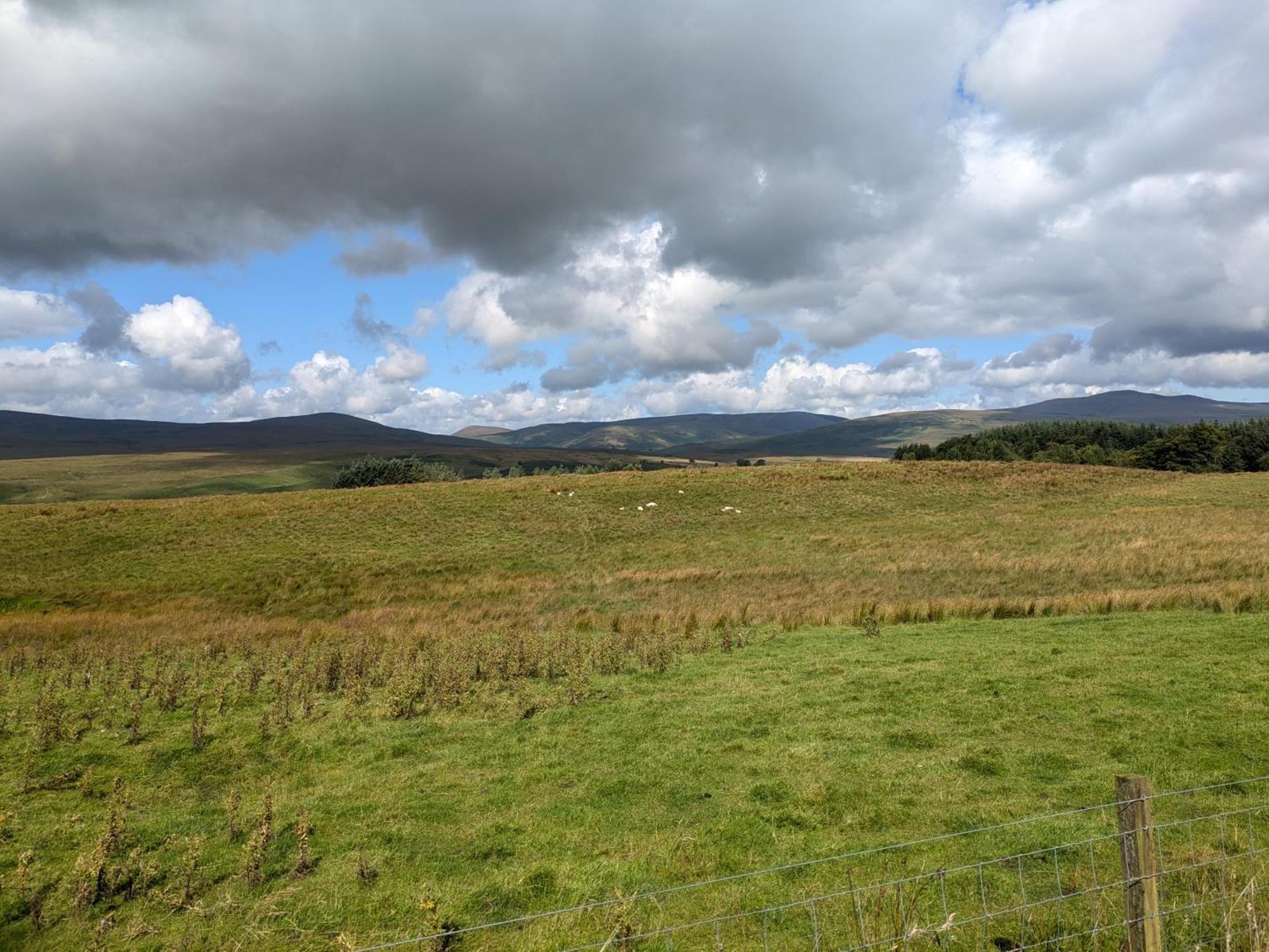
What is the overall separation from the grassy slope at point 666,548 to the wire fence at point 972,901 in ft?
39.8

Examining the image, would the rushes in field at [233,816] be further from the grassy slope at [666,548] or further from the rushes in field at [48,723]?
the grassy slope at [666,548]

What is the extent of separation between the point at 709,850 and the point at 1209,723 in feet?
24.0

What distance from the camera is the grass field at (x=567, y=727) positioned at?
6.61 meters

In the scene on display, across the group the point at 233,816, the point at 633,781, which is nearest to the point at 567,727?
the point at 633,781

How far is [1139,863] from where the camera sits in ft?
13.8

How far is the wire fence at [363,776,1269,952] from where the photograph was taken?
16.7ft

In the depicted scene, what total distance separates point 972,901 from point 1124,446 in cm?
14775

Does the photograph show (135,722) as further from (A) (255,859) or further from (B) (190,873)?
(A) (255,859)

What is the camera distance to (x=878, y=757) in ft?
29.3

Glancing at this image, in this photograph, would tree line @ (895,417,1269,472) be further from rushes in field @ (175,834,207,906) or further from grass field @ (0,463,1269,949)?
rushes in field @ (175,834,207,906)

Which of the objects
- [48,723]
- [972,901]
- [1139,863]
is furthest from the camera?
[48,723]

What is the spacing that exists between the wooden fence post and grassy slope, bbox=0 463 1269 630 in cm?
1443

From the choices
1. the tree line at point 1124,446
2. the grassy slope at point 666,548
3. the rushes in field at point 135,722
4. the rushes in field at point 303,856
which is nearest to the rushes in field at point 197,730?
the rushes in field at point 135,722

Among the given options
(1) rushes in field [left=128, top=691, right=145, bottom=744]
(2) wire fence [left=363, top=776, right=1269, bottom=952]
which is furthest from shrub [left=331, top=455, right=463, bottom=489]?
(2) wire fence [left=363, top=776, right=1269, bottom=952]
